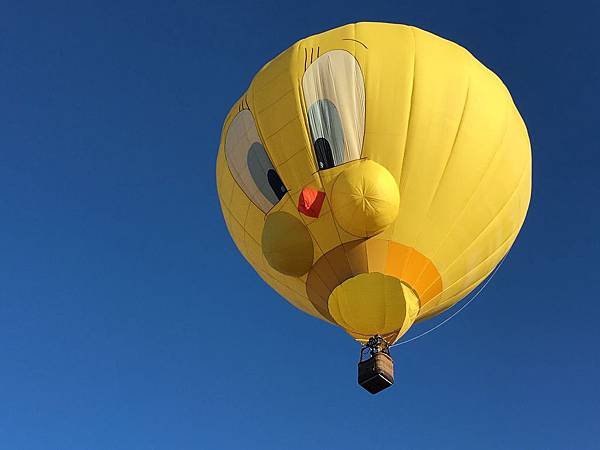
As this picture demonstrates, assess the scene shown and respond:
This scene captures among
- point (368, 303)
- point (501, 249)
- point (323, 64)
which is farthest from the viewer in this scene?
point (501, 249)

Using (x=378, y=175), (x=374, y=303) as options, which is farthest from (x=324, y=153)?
(x=374, y=303)

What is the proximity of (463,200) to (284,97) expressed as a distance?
289cm

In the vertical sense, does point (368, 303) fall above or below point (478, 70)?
below

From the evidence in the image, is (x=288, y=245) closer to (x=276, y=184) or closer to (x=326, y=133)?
(x=276, y=184)

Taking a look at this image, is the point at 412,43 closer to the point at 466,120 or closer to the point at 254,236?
the point at 466,120

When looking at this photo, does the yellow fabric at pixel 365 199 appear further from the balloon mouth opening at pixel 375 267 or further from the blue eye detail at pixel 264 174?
the blue eye detail at pixel 264 174

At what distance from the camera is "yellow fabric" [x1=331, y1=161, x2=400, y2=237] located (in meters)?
9.76

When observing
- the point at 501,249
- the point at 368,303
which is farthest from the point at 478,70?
the point at 368,303

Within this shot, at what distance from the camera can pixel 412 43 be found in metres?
10.9

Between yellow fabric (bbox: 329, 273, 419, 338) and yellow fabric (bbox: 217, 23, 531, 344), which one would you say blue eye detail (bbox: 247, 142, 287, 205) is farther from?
yellow fabric (bbox: 329, 273, 419, 338)

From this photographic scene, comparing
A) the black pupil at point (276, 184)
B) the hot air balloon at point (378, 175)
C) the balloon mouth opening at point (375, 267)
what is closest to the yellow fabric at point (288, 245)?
the hot air balloon at point (378, 175)

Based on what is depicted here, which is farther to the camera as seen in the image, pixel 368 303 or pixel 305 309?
pixel 305 309

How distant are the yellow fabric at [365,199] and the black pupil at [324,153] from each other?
307 millimetres

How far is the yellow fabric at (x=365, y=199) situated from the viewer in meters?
9.76
